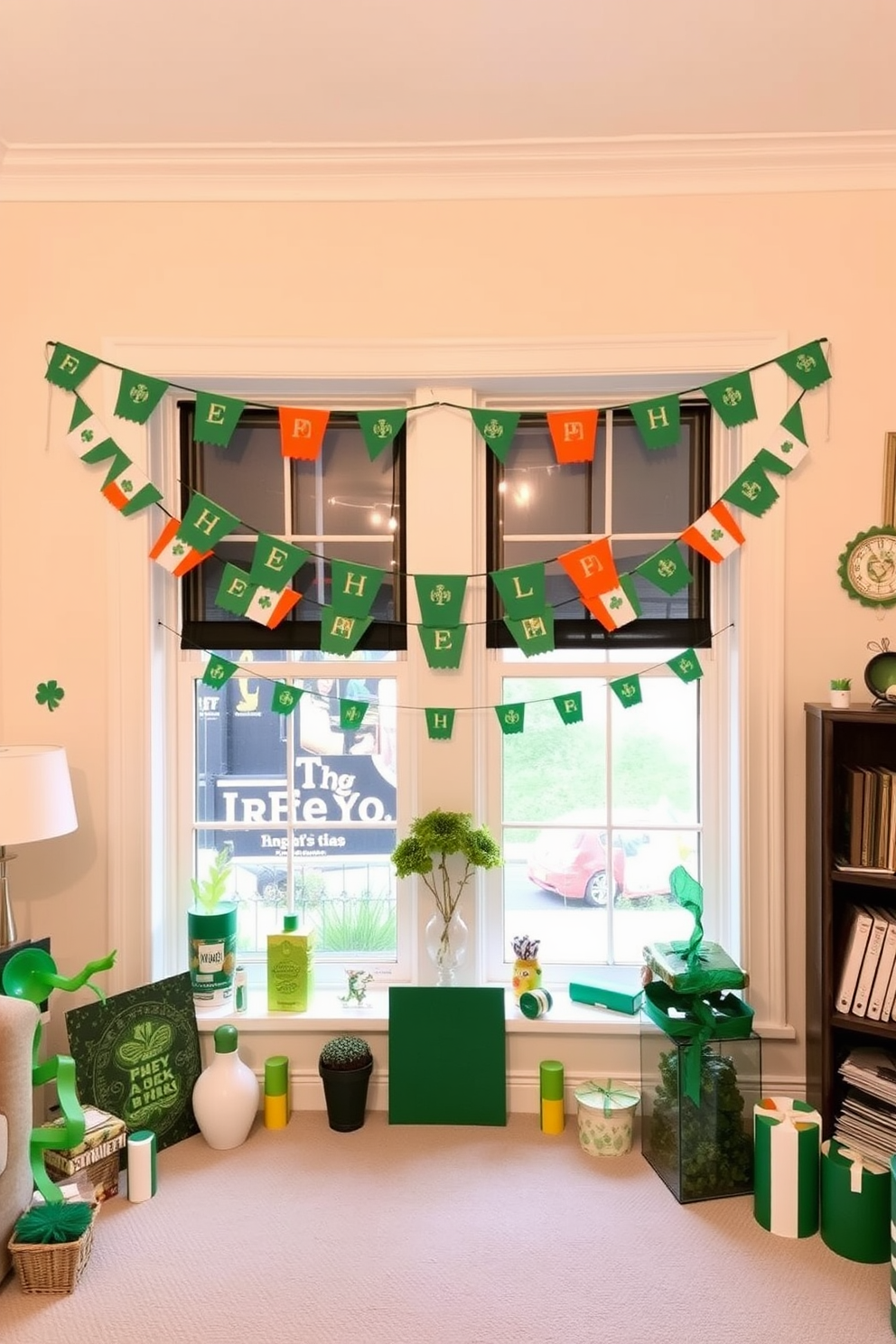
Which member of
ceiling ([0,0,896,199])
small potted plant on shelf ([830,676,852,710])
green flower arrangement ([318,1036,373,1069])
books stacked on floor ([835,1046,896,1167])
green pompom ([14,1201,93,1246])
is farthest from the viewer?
green flower arrangement ([318,1036,373,1069])

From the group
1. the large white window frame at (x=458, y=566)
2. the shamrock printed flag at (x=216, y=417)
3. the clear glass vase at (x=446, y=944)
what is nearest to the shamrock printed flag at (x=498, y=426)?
the large white window frame at (x=458, y=566)

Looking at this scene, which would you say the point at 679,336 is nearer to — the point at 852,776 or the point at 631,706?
the point at 631,706

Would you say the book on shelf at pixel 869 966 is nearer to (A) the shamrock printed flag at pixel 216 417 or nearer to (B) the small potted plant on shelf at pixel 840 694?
(B) the small potted plant on shelf at pixel 840 694

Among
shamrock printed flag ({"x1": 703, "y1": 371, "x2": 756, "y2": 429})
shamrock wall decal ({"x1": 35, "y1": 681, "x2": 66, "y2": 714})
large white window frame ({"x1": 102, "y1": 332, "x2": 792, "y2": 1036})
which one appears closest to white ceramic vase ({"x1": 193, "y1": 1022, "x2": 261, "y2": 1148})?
large white window frame ({"x1": 102, "y1": 332, "x2": 792, "y2": 1036})

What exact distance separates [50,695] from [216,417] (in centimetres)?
90

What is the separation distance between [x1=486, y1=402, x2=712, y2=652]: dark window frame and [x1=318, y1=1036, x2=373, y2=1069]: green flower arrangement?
46.7 inches

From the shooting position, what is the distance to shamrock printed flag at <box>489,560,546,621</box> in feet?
8.10

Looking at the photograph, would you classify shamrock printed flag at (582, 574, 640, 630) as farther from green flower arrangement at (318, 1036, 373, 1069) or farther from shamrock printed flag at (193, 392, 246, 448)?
green flower arrangement at (318, 1036, 373, 1069)

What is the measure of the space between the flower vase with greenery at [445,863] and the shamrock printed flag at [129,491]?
3.79ft

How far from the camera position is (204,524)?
99.0 inches

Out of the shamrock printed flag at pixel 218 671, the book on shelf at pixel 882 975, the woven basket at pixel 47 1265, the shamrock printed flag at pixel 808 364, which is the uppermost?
the shamrock printed flag at pixel 808 364

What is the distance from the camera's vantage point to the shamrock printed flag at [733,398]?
241 centimetres

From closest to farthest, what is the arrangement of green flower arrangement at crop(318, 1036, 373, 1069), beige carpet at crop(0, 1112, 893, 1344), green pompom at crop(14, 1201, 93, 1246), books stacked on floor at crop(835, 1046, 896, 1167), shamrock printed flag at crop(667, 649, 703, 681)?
beige carpet at crop(0, 1112, 893, 1344)
green pompom at crop(14, 1201, 93, 1246)
books stacked on floor at crop(835, 1046, 896, 1167)
green flower arrangement at crop(318, 1036, 373, 1069)
shamrock printed flag at crop(667, 649, 703, 681)

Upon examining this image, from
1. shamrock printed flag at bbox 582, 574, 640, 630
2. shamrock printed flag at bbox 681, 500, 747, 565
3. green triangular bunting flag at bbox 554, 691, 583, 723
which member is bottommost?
green triangular bunting flag at bbox 554, 691, 583, 723
